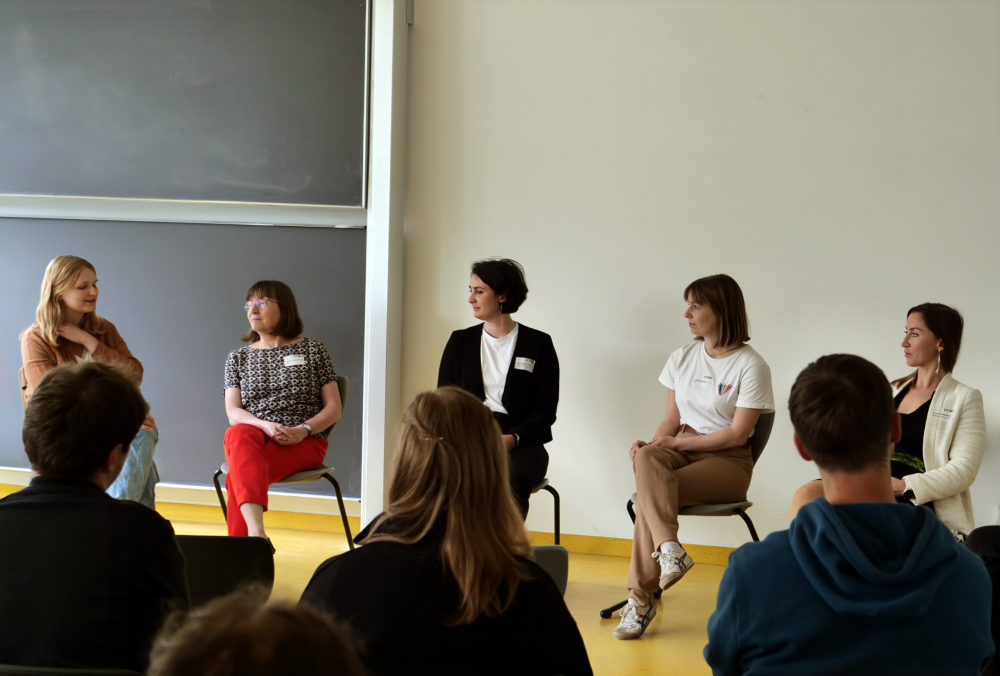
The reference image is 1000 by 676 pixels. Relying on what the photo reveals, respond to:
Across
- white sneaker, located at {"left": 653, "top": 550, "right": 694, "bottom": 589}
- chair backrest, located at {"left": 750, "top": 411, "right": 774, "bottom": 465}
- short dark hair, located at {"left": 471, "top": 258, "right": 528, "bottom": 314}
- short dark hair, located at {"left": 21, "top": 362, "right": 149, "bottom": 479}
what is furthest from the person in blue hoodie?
short dark hair, located at {"left": 471, "top": 258, "right": 528, "bottom": 314}

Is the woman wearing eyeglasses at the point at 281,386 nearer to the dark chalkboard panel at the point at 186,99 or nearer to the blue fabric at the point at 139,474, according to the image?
the blue fabric at the point at 139,474

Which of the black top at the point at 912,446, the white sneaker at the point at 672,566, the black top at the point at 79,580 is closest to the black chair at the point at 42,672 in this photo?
the black top at the point at 79,580

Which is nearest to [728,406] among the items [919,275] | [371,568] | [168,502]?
[919,275]

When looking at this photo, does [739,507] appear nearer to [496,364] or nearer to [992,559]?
[496,364]

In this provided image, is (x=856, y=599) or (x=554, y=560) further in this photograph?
(x=554, y=560)

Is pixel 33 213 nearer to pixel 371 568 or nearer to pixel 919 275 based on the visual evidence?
pixel 371 568

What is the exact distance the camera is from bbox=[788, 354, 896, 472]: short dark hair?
1.26m

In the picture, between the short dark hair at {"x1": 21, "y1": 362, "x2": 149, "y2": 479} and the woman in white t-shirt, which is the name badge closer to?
the woman in white t-shirt

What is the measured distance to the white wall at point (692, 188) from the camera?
335cm

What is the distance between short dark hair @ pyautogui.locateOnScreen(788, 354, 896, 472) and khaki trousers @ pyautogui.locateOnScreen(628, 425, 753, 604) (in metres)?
1.56

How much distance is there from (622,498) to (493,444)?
98.5 inches

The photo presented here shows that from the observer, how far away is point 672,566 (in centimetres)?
269

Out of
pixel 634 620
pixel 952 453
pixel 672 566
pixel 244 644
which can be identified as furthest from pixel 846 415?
pixel 952 453

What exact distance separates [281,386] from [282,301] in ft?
1.25
